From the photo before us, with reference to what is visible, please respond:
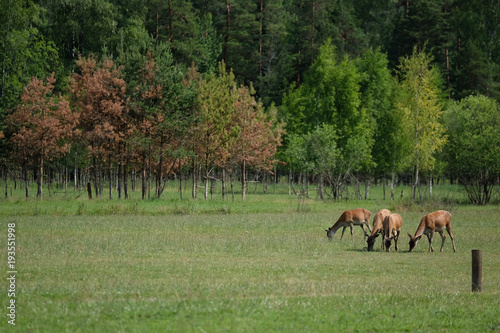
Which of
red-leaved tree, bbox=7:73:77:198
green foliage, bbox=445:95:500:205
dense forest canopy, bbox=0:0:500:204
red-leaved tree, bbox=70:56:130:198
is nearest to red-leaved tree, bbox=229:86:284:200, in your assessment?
dense forest canopy, bbox=0:0:500:204

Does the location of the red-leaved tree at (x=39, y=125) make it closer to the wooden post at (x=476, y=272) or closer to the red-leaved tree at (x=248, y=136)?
the red-leaved tree at (x=248, y=136)

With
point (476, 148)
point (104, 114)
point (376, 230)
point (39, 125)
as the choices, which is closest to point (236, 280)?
point (376, 230)

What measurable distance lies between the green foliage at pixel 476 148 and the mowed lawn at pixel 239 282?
82.1 feet

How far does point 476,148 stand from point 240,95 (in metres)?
24.3

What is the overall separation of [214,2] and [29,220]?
253 feet

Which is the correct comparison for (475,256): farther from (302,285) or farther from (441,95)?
(441,95)

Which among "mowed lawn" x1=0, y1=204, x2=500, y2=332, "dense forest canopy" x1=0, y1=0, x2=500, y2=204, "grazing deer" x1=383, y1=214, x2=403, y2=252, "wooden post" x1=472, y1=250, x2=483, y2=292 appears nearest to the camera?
"mowed lawn" x1=0, y1=204, x2=500, y2=332

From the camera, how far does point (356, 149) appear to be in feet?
A: 189

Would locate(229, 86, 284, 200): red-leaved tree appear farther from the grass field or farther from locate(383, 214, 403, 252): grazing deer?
locate(383, 214, 403, 252): grazing deer

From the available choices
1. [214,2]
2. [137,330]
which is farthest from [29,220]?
[214,2]

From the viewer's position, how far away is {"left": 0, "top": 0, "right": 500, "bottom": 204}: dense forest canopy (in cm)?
5275

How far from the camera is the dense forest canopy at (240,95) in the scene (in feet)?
173

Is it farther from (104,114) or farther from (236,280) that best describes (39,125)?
(236,280)

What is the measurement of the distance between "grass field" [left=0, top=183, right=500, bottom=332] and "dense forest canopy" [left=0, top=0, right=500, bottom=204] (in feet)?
70.6
